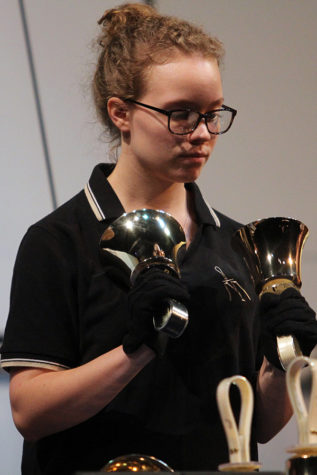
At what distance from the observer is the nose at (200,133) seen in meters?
1.31

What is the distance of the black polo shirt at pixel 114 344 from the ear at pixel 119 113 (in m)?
0.13

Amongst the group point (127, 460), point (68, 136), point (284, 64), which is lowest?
point (127, 460)

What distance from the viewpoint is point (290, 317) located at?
1079mm

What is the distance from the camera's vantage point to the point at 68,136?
1.84 metres

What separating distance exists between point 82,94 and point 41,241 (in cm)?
59

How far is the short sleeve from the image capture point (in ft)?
4.17

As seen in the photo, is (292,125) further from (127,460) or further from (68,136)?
(127,460)

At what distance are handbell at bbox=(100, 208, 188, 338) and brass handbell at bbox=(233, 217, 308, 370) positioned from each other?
0.30 ft

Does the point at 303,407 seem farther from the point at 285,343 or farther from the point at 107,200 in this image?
the point at 107,200

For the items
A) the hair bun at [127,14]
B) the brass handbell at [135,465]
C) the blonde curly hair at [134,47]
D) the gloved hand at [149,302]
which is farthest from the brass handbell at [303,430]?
the hair bun at [127,14]

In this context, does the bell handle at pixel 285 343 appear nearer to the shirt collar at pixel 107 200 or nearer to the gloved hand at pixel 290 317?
the gloved hand at pixel 290 317

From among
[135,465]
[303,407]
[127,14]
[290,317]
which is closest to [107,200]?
[127,14]

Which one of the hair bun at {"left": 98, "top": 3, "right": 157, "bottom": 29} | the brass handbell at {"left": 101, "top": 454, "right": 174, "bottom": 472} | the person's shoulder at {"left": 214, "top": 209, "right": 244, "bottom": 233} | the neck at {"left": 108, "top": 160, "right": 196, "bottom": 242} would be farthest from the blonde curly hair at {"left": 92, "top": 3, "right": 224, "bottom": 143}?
the brass handbell at {"left": 101, "top": 454, "right": 174, "bottom": 472}

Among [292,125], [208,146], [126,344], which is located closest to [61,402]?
[126,344]
